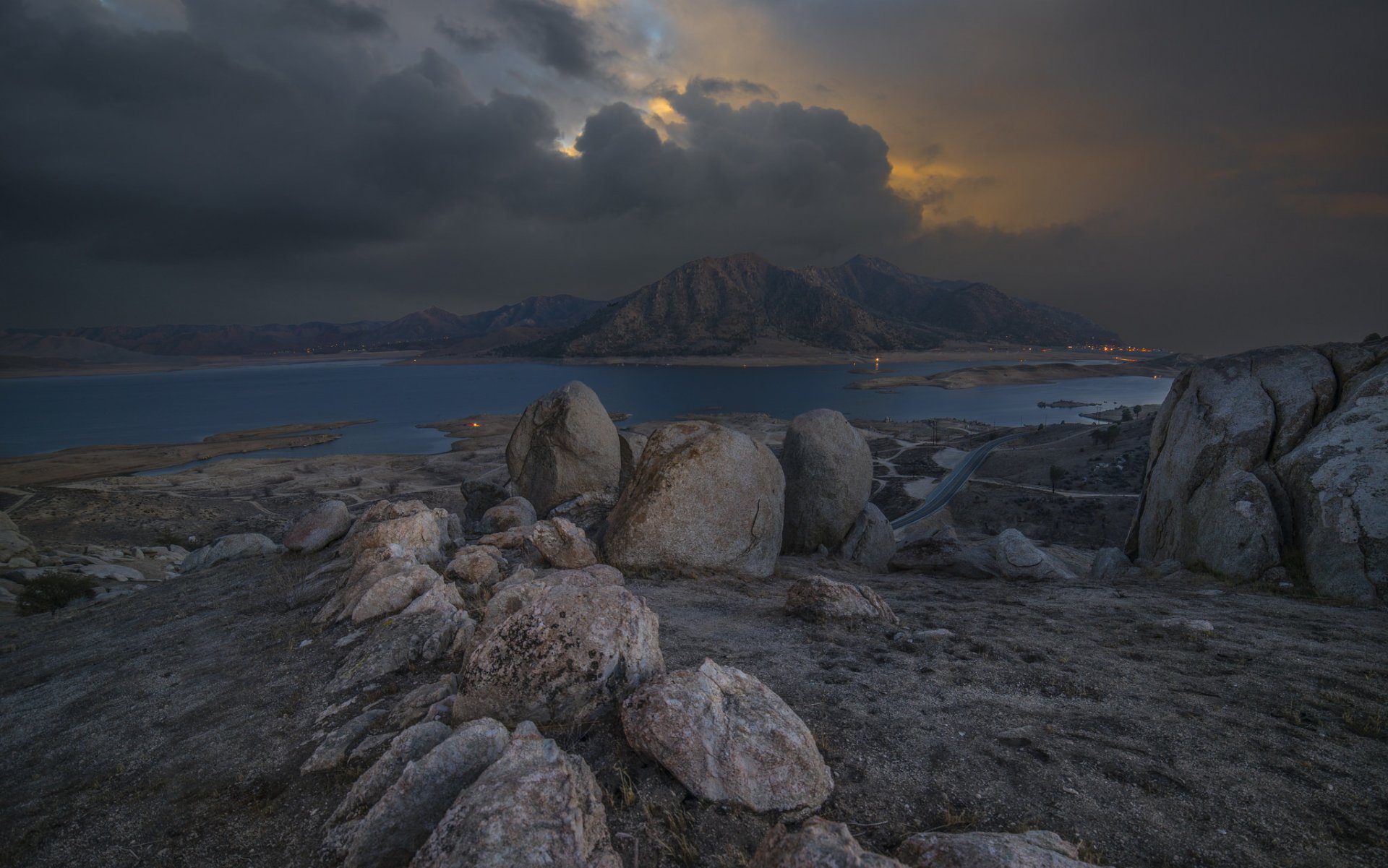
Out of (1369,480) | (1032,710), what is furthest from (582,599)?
(1369,480)

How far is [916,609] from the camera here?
11102 millimetres

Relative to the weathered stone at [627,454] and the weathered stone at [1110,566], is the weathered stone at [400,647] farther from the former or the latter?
the weathered stone at [1110,566]

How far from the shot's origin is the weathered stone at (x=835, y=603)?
9.64 m

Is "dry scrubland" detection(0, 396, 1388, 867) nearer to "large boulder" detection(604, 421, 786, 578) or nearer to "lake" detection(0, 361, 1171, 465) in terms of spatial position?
"large boulder" detection(604, 421, 786, 578)

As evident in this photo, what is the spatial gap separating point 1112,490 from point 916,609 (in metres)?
41.8

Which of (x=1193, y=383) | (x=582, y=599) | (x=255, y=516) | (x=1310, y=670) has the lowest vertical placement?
(x=255, y=516)

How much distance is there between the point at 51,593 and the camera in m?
15.6

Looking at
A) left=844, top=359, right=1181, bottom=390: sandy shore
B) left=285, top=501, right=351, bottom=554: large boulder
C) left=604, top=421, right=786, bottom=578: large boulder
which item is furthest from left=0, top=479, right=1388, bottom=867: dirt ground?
left=844, top=359, right=1181, bottom=390: sandy shore

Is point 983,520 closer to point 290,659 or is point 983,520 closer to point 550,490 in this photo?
point 550,490

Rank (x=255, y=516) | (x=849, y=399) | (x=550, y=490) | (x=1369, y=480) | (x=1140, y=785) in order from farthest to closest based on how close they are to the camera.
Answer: (x=849, y=399) < (x=255, y=516) < (x=550, y=490) < (x=1369, y=480) < (x=1140, y=785)

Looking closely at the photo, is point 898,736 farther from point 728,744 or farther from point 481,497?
point 481,497

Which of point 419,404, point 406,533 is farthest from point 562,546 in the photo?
point 419,404

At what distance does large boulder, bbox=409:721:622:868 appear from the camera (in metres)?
3.49

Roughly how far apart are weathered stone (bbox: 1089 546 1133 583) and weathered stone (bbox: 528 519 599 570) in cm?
1465
